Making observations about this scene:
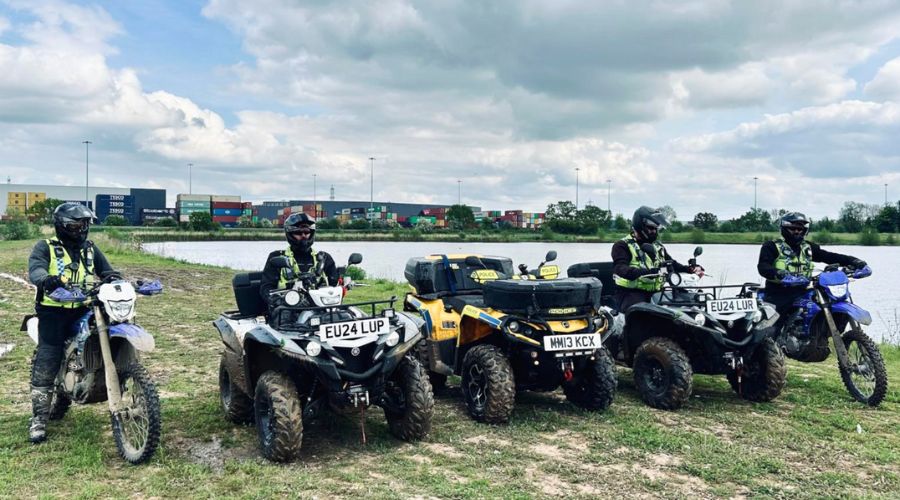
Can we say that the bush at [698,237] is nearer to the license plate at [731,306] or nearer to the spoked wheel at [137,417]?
the license plate at [731,306]

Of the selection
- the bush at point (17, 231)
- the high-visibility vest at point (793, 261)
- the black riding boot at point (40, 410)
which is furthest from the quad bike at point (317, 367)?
the bush at point (17, 231)

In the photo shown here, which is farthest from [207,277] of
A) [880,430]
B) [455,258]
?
[880,430]

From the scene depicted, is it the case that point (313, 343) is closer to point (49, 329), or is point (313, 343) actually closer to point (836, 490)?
point (49, 329)

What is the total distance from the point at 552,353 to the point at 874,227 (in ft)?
221

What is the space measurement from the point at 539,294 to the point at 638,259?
1902mm

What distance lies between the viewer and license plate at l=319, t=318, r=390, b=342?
4992mm

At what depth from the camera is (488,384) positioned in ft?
19.6

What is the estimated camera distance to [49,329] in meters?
5.36

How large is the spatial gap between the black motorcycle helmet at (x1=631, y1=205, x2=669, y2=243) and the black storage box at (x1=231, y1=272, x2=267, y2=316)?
3.98 meters

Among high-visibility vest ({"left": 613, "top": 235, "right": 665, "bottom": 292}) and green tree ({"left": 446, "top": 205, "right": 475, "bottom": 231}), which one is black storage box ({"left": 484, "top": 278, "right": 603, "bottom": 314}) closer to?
high-visibility vest ({"left": 613, "top": 235, "right": 665, "bottom": 292})

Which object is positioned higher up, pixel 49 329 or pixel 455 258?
pixel 455 258

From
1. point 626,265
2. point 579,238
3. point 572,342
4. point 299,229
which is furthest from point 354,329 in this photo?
point 579,238

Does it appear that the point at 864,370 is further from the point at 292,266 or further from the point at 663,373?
the point at 292,266

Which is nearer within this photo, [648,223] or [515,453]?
[515,453]
